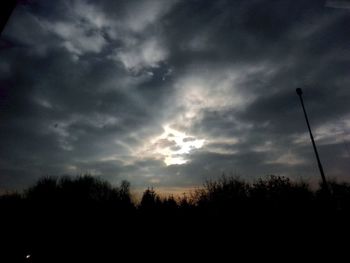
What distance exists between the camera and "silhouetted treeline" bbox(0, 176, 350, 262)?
65.2 feet

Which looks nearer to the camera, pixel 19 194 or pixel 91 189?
pixel 19 194

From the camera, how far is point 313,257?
49.5ft

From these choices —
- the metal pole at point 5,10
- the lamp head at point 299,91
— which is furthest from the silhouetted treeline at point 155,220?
the metal pole at point 5,10

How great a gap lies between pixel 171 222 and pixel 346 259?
15.5 metres

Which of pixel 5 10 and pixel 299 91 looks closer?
pixel 5 10

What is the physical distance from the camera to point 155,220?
25.6 meters

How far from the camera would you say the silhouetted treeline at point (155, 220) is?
19.9 metres

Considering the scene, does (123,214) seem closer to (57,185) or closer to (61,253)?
(61,253)

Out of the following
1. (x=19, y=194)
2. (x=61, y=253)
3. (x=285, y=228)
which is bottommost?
(x=61, y=253)

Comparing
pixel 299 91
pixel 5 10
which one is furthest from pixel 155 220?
pixel 5 10

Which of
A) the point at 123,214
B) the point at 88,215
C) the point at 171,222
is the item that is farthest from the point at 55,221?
the point at 171,222

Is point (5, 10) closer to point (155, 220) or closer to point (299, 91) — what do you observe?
point (299, 91)

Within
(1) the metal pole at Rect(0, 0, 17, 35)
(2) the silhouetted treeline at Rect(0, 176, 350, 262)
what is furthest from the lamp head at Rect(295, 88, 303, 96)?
(1) the metal pole at Rect(0, 0, 17, 35)

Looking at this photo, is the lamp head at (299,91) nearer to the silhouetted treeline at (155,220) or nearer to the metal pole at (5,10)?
the silhouetted treeline at (155,220)
